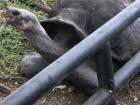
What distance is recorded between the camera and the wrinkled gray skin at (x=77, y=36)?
240 centimetres

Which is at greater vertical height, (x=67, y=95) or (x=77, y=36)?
(x=77, y=36)

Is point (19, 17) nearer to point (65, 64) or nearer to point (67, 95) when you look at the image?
point (67, 95)

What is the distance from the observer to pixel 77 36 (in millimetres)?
2430

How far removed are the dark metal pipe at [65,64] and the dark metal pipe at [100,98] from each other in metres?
0.25

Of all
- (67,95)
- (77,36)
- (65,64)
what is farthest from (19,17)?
(65,64)

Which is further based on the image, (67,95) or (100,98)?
(67,95)

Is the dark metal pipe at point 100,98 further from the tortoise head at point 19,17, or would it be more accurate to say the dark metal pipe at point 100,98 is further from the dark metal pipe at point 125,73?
the tortoise head at point 19,17

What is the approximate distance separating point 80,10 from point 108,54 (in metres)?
1.39

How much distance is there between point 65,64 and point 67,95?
57.3 inches

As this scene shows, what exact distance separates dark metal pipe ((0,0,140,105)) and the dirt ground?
1.25 meters

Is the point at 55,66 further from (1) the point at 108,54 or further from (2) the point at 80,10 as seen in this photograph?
(2) the point at 80,10

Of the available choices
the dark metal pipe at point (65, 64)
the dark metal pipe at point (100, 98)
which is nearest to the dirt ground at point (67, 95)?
the dark metal pipe at point (100, 98)

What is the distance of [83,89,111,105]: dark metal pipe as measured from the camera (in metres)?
1.27

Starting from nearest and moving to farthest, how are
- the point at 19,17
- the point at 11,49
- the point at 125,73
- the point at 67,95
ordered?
the point at 125,73
the point at 19,17
the point at 67,95
the point at 11,49
